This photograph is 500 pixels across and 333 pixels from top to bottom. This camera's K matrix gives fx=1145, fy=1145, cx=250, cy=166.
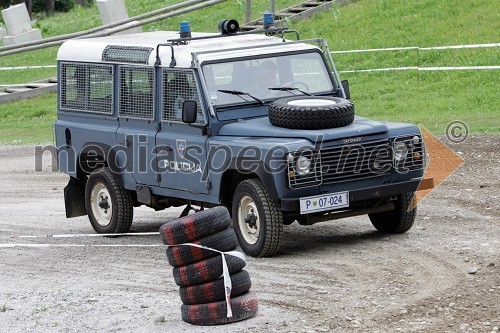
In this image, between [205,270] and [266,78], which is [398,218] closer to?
[266,78]

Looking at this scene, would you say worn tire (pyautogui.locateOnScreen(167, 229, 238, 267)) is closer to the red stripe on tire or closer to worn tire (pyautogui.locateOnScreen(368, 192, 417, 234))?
the red stripe on tire

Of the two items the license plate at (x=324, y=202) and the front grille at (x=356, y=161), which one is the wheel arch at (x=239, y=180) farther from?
the front grille at (x=356, y=161)

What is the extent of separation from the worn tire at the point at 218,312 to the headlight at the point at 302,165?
6.91 ft

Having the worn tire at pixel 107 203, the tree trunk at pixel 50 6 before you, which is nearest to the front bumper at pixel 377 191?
the worn tire at pixel 107 203

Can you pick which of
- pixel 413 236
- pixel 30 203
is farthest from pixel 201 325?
pixel 30 203

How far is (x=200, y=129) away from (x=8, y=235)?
135 inches

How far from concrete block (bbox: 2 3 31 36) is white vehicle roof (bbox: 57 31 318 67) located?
862 inches

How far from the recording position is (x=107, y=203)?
13.8m

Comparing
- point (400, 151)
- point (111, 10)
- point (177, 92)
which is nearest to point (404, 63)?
point (111, 10)

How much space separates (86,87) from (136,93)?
103cm

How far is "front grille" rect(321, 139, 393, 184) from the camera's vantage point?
11273mm

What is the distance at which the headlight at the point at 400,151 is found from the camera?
11672mm

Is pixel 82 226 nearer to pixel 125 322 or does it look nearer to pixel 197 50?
pixel 197 50

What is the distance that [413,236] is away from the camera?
484 inches
